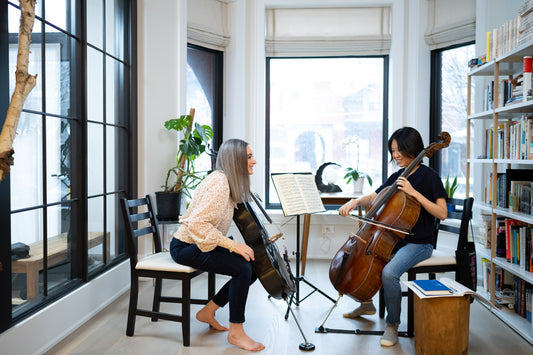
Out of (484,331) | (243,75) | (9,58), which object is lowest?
(484,331)

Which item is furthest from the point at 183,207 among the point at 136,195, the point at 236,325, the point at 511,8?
the point at 511,8

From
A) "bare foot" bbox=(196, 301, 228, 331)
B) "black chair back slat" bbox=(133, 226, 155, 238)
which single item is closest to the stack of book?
"bare foot" bbox=(196, 301, 228, 331)

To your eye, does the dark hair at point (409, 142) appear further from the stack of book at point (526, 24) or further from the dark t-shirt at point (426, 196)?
the stack of book at point (526, 24)

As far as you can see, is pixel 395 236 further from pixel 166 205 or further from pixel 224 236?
pixel 166 205

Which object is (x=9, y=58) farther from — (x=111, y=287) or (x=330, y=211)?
(x=330, y=211)

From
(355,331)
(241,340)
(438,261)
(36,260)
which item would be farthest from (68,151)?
(438,261)

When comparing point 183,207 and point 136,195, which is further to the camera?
point 183,207

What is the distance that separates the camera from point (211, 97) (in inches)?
189

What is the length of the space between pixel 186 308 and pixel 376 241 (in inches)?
42.9

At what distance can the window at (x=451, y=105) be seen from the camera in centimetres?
444

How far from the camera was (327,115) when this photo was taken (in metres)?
5.00

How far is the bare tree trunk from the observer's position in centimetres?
151

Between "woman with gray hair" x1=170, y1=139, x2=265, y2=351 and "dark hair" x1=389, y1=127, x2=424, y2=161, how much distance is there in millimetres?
918

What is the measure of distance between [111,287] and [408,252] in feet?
6.79
